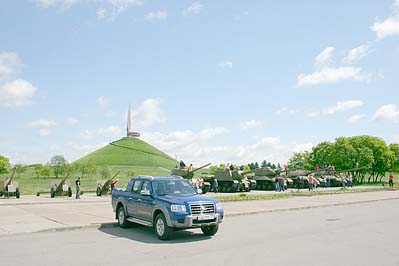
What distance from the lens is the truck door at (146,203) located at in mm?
11961

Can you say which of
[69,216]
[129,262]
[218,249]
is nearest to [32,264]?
[129,262]

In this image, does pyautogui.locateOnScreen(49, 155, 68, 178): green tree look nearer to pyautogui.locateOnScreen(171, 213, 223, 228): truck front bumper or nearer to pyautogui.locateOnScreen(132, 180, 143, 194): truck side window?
pyautogui.locateOnScreen(132, 180, 143, 194): truck side window

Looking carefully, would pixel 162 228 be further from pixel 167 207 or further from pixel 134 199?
pixel 134 199

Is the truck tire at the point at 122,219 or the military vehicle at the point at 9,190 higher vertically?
the military vehicle at the point at 9,190

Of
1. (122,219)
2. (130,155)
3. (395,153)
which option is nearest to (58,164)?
(130,155)

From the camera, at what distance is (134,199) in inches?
511

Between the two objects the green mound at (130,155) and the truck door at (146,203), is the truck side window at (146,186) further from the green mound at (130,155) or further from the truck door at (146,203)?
the green mound at (130,155)

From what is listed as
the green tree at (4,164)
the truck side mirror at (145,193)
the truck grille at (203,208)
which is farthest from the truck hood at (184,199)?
the green tree at (4,164)

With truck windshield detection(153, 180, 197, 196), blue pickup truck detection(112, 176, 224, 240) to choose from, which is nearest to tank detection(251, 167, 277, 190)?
blue pickup truck detection(112, 176, 224, 240)

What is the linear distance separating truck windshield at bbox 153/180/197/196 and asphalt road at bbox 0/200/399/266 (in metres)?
1.22

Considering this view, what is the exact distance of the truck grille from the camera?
11148mm

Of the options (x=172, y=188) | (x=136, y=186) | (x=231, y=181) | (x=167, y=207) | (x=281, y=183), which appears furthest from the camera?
(x=281, y=183)

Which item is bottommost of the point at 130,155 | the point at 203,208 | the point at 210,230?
the point at 210,230

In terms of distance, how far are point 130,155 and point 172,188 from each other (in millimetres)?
127747
